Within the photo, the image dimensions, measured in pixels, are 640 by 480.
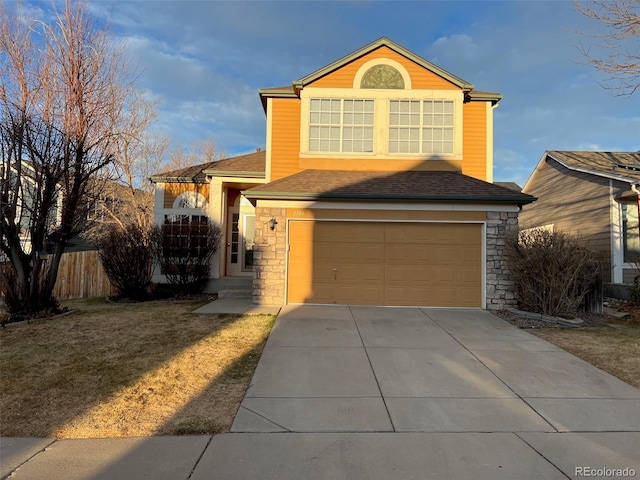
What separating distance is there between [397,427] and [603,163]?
50.1 ft

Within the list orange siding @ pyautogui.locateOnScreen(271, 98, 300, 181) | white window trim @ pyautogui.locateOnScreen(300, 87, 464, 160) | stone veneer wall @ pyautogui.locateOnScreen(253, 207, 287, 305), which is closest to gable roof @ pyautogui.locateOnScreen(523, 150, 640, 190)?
white window trim @ pyautogui.locateOnScreen(300, 87, 464, 160)

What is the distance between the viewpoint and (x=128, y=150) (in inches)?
778

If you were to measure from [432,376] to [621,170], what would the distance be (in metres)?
12.5

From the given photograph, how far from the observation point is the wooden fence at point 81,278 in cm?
1510

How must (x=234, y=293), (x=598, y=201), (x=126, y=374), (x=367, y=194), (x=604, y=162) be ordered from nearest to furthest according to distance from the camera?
1. (x=126, y=374)
2. (x=367, y=194)
3. (x=234, y=293)
4. (x=598, y=201)
5. (x=604, y=162)

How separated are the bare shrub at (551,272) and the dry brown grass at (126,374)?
6.15m

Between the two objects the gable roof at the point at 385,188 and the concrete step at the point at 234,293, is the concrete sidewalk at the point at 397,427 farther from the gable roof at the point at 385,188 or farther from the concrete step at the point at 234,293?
the concrete step at the point at 234,293

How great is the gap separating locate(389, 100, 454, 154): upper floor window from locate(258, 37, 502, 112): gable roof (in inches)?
28.1

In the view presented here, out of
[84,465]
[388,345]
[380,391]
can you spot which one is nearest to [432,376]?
[380,391]

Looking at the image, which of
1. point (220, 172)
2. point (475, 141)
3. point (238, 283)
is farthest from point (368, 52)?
point (238, 283)

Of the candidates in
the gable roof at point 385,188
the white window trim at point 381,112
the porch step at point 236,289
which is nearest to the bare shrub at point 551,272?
the gable roof at point 385,188

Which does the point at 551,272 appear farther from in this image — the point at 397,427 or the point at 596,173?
the point at 596,173

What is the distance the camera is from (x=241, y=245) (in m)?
14.5

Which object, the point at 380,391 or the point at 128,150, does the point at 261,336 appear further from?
the point at 128,150
